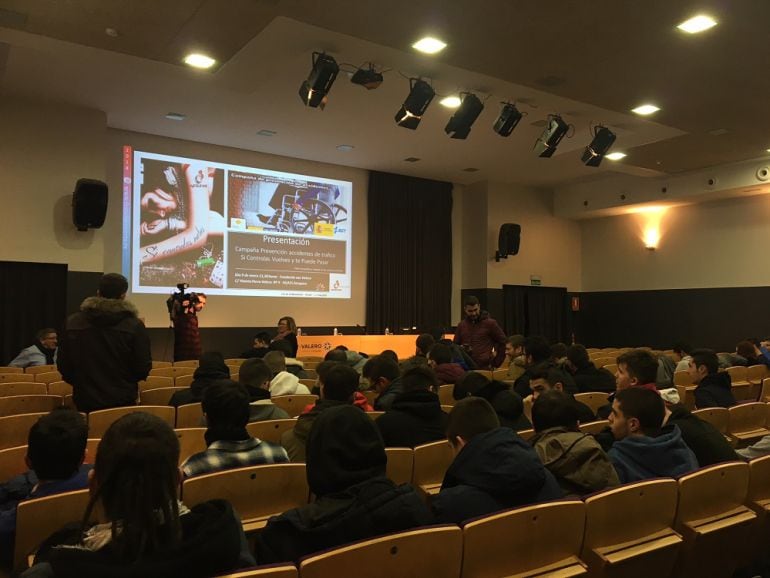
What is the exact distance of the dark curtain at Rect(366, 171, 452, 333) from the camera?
1232 centimetres

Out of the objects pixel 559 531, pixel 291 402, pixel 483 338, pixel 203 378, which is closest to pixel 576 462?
pixel 559 531

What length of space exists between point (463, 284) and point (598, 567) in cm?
1182

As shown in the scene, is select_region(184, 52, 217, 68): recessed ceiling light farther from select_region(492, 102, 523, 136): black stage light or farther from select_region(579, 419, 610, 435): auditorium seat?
select_region(579, 419, 610, 435): auditorium seat

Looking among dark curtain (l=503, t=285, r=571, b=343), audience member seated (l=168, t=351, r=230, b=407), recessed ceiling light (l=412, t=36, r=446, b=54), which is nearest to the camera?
audience member seated (l=168, t=351, r=230, b=407)

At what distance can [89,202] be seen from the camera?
327 inches

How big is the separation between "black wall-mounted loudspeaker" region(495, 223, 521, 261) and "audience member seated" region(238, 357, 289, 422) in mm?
9951

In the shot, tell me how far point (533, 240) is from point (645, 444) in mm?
11856

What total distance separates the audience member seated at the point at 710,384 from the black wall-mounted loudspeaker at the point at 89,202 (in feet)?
24.6

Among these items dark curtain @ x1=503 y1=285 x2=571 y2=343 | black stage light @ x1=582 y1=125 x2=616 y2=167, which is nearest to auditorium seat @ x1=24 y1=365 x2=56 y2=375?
black stage light @ x1=582 y1=125 x2=616 y2=167

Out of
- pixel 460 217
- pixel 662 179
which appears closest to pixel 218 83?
pixel 460 217

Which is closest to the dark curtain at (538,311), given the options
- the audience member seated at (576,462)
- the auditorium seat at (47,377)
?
the auditorium seat at (47,377)

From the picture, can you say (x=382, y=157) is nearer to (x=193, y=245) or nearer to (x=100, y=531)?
(x=193, y=245)

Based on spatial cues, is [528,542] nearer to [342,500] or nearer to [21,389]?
[342,500]

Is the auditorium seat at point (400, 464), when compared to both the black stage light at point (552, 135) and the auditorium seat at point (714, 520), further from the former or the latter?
the black stage light at point (552, 135)
